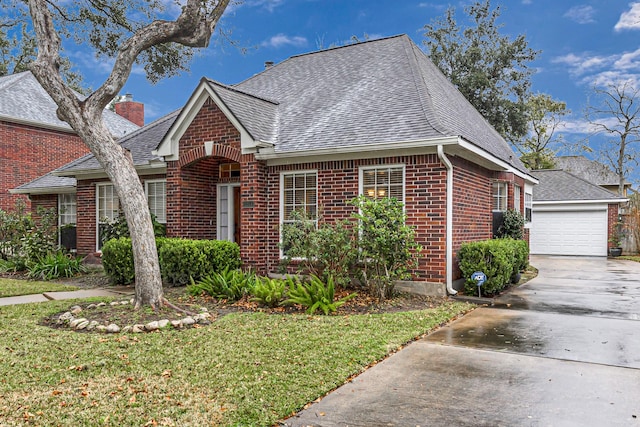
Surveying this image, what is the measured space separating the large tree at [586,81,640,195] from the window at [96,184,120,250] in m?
23.8

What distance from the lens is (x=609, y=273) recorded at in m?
13.6

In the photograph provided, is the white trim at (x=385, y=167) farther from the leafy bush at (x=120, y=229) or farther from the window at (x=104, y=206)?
the window at (x=104, y=206)

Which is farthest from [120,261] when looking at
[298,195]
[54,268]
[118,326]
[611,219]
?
[611,219]

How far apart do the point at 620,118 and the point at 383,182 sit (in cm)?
2127

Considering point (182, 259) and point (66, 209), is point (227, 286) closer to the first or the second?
point (182, 259)

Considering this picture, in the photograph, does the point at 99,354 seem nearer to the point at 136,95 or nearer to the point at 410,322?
the point at 410,322

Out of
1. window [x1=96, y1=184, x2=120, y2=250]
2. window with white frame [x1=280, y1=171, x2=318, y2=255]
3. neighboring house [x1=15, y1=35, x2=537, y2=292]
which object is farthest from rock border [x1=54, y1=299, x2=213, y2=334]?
window [x1=96, y1=184, x2=120, y2=250]

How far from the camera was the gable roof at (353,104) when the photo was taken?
373 inches

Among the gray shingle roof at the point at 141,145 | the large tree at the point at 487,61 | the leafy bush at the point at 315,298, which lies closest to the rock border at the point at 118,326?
the leafy bush at the point at 315,298

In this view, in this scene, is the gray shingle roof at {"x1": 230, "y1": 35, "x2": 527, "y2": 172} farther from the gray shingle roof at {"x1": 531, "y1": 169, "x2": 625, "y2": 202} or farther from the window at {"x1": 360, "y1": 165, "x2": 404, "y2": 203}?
the gray shingle roof at {"x1": 531, "y1": 169, "x2": 625, "y2": 202}

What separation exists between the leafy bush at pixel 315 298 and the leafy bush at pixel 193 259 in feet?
7.99

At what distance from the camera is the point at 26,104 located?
19.8 m

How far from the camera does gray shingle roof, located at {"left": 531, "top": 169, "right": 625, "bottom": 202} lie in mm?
20609

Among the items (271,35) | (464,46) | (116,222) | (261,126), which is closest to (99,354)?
(261,126)
